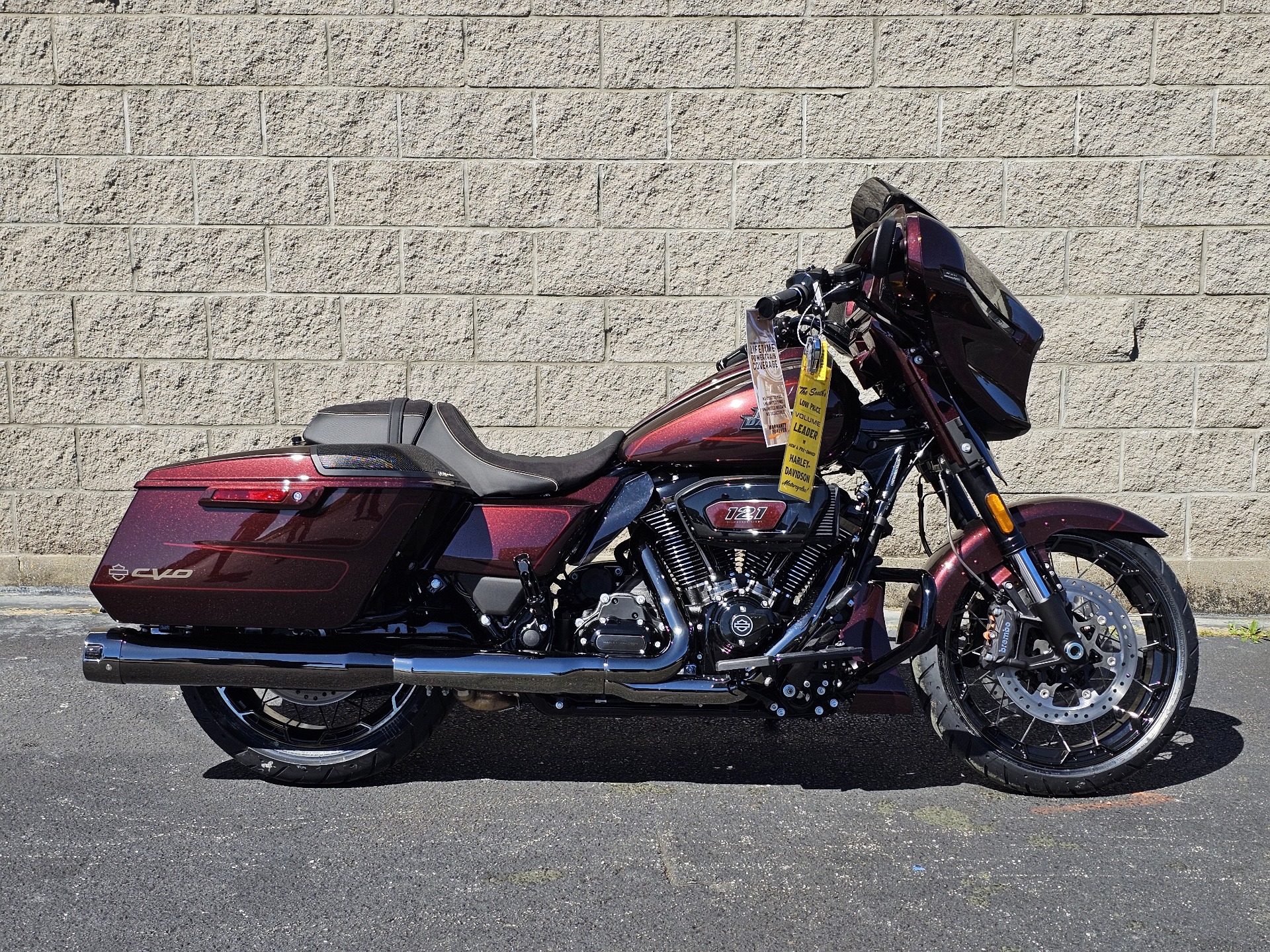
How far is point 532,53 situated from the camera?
5.08 meters

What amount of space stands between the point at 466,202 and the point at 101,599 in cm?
275

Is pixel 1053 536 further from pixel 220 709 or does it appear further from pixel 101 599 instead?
pixel 101 599

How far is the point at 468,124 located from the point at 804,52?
1.62 metres

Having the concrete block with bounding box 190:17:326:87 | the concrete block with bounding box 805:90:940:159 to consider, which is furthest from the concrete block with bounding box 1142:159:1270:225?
the concrete block with bounding box 190:17:326:87

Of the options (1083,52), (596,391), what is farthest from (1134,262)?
(596,391)

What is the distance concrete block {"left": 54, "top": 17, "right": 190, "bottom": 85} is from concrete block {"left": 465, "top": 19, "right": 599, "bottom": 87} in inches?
54.6

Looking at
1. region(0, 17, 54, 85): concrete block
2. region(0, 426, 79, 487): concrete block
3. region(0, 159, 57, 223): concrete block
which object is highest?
region(0, 17, 54, 85): concrete block

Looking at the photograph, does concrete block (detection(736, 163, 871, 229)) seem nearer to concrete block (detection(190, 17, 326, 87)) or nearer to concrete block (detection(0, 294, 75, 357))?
concrete block (detection(190, 17, 326, 87))

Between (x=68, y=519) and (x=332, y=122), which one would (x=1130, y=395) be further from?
(x=68, y=519)

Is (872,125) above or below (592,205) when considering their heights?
above

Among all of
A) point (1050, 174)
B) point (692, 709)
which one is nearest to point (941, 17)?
point (1050, 174)

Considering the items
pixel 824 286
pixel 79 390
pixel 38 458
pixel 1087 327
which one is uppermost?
pixel 824 286

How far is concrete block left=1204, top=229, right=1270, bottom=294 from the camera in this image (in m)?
5.12

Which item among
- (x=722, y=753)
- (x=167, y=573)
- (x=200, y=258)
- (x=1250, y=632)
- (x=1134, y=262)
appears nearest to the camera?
(x=167, y=573)
